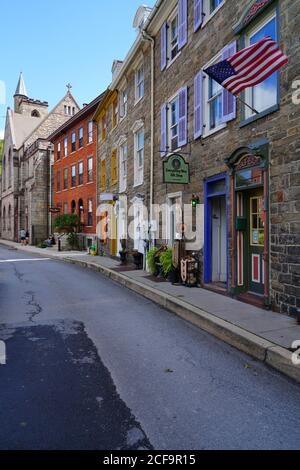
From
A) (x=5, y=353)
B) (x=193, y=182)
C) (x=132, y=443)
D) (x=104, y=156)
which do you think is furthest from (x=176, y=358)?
(x=104, y=156)

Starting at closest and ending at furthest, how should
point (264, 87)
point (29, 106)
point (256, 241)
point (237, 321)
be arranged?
point (237, 321) → point (264, 87) → point (256, 241) → point (29, 106)

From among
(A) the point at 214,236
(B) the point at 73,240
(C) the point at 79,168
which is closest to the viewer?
(A) the point at 214,236

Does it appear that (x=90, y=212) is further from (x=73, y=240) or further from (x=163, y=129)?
(x=163, y=129)

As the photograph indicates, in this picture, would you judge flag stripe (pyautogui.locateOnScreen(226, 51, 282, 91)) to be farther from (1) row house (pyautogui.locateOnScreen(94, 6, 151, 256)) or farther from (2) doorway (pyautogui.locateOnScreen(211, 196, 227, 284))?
(1) row house (pyautogui.locateOnScreen(94, 6, 151, 256))

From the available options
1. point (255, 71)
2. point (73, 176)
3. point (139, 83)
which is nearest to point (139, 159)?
point (139, 83)

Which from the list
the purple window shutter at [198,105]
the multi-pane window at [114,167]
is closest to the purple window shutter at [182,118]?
the purple window shutter at [198,105]

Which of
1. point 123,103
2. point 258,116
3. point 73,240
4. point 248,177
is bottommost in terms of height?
point 73,240

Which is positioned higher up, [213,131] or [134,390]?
[213,131]

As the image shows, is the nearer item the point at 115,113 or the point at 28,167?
the point at 115,113

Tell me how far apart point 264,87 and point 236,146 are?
→ 4.23ft

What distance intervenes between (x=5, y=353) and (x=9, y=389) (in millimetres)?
1193

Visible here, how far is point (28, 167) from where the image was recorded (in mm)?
40094

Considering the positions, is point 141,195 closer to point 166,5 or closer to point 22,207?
point 166,5

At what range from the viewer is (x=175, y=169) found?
9.77 m
